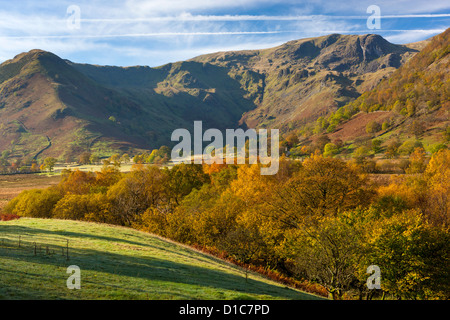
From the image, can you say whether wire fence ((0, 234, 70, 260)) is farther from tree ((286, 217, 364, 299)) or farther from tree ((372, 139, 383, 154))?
tree ((372, 139, 383, 154))

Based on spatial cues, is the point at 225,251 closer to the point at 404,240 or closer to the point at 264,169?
the point at 404,240

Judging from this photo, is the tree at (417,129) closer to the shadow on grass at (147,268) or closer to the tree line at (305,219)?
the tree line at (305,219)

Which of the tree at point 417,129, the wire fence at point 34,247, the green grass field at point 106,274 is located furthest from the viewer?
the tree at point 417,129

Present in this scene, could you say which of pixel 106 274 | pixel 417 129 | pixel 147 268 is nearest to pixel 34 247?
pixel 106 274

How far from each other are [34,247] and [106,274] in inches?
355

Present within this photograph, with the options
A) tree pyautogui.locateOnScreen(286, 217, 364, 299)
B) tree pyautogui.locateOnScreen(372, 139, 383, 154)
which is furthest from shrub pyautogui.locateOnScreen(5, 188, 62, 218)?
tree pyautogui.locateOnScreen(372, 139, 383, 154)

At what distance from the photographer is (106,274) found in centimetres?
1761

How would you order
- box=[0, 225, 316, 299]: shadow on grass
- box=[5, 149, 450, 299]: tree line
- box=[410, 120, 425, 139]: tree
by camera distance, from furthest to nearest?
1. box=[410, 120, 425, 139]: tree
2. box=[5, 149, 450, 299]: tree line
3. box=[0, 225, 316, 299]: shadow on grass

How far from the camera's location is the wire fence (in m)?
20.8

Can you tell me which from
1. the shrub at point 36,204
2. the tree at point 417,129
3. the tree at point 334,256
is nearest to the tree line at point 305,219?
the tree at point 334,256

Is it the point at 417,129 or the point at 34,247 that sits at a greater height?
the point at 417,129

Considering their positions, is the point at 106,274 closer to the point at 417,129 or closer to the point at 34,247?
the point at 34,247

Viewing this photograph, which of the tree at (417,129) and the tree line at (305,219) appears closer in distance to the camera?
the tree line at (305,219)

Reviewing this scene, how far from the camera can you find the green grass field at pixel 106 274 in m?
14.2
